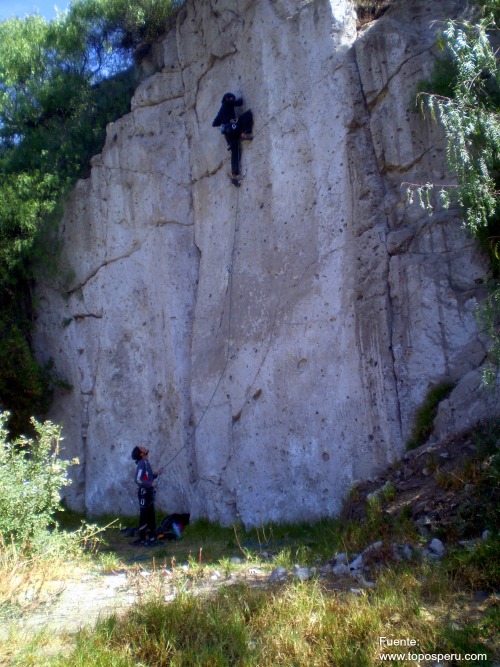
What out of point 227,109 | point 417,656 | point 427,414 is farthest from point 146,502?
point 417,656

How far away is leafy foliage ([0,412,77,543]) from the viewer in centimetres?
666

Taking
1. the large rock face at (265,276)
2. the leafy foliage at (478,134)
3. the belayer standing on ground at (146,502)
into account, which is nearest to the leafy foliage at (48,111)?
the large rock face at (265,276)

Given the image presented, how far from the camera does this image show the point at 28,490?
22.6 feet

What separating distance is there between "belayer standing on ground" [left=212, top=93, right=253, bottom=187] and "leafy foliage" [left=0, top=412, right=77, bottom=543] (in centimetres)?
480

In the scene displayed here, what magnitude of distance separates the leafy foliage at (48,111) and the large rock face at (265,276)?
69 centimetres

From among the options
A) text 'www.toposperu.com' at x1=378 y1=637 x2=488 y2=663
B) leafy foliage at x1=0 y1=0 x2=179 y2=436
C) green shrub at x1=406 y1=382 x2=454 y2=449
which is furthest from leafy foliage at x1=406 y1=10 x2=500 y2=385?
leafy foliage at x1=0 y1=0 x2=179 y2=436

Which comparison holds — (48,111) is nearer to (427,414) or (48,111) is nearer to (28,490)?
(28,490)

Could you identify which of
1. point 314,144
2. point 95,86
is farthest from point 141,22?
point 314,144

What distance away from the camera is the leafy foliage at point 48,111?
12742mm

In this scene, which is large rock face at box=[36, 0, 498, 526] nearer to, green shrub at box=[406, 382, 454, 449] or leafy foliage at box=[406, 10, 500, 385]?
green shrub at box=[406, 382, 454, 449]

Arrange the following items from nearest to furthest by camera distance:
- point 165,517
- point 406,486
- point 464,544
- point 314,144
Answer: point 464,544 < point 406,486 < point 314,144 < point 165,517

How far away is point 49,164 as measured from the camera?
13.3 m

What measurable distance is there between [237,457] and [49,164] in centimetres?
719

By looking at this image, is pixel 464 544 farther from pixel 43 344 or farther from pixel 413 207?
pixel 43 344
